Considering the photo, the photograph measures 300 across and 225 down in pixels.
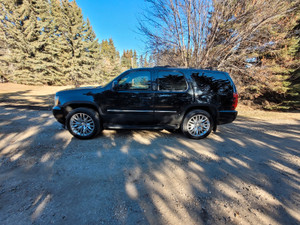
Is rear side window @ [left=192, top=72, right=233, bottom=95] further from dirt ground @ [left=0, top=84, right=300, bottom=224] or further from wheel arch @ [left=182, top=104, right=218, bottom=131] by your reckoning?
dirt ground @ [left=0, top=84, right=300, bottom=224]

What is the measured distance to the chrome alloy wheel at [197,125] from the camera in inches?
140

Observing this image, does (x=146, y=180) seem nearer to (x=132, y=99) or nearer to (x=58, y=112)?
(x=132, y=99)

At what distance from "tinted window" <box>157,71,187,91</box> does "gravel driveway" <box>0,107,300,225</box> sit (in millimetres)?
1410

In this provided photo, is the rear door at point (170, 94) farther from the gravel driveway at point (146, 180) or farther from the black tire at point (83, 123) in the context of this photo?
the black tire at point (83, 123)

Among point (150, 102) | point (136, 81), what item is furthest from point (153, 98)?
point (136, 81)

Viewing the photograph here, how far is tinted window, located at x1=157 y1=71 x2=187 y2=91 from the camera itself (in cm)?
337

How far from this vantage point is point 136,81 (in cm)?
338

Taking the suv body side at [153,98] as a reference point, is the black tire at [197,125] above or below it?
below

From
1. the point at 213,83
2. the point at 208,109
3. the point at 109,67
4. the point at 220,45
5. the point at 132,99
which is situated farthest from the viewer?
the point at 109,67

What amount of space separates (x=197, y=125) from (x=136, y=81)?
2.10 m

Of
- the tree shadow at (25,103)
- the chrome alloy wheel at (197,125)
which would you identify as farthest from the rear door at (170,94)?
the tree shadow at (25,103)

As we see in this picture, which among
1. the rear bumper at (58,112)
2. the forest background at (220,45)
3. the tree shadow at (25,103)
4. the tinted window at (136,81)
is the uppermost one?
the forest background at (220,45)

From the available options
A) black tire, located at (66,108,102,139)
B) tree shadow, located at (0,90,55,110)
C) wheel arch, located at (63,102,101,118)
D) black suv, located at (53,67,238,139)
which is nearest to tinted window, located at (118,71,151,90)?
black suv, located at (53,67,238,139)

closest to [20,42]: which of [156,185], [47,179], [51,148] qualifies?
[51,148]
